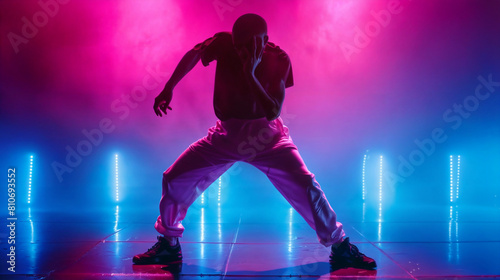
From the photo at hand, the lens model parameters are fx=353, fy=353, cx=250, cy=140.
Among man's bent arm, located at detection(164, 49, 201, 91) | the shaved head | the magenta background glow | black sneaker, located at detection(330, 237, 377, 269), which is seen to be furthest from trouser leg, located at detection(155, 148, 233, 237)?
the magenta background glow

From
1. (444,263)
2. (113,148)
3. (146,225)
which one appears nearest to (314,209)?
(444,263)

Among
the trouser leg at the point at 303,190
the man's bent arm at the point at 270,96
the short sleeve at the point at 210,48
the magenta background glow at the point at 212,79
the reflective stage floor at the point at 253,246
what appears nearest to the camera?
the man's bent arm at the point at 270,96

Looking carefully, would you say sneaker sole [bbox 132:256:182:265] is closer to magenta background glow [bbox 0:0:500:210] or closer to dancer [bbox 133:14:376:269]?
dancer [bbox 133:14:376:269]

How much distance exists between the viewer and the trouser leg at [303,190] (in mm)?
2250

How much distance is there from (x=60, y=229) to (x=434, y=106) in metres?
5.72

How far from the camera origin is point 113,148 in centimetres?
593

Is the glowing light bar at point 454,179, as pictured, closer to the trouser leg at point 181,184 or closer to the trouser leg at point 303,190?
the trouser leg at point 303,190

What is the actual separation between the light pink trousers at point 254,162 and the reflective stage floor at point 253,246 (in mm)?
307

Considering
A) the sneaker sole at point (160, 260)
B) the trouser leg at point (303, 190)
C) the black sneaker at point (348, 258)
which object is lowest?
the sneaker sole at point (160, 260)

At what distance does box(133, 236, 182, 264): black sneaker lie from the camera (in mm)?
2344

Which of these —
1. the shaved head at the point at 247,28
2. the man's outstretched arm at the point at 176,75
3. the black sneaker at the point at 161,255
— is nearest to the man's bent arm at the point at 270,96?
the shaved head at the point at 247,28

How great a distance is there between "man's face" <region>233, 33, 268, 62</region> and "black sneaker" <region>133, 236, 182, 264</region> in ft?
4.44

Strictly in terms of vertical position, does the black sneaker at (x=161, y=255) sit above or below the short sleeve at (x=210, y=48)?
below

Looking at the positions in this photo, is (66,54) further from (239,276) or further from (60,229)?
(239,276)
